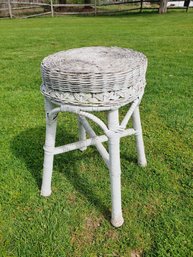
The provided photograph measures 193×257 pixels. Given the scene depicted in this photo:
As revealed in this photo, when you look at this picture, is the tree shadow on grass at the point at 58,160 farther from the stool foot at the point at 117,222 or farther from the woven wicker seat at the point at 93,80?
the woven wicker seat at the point at 93,80

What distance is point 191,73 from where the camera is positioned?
179 inches

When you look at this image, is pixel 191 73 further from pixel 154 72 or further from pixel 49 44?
pixel 49 44

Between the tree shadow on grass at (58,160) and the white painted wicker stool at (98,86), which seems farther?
the tree shadow on grass at (58,160)

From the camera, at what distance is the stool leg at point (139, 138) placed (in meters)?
2.02

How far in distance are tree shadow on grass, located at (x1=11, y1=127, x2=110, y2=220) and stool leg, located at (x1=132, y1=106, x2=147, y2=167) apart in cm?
43

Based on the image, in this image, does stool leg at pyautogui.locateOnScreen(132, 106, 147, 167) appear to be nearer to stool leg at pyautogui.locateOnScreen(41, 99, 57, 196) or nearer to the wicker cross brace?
the wicker cross brace

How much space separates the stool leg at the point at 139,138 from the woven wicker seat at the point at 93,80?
39 centimetres

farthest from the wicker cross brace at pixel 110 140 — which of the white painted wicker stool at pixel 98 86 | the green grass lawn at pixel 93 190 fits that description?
the green grass lawn at pixel 93 190

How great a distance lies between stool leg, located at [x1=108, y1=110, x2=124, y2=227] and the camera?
5.12 ft

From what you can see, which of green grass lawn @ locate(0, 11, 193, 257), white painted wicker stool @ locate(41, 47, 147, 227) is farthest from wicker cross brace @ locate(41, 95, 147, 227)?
green grass lawn @ locate(0, 11, 193, 257)

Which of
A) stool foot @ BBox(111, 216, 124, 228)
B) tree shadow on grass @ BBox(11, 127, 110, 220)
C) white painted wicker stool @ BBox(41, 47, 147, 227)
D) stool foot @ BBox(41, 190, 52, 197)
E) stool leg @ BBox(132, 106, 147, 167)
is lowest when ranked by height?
tree shadow on grass @ BBox(11, 127, 110, 220)

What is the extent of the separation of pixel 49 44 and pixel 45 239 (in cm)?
635

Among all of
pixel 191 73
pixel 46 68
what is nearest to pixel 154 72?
pixel 191 73

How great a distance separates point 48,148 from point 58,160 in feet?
2.02
